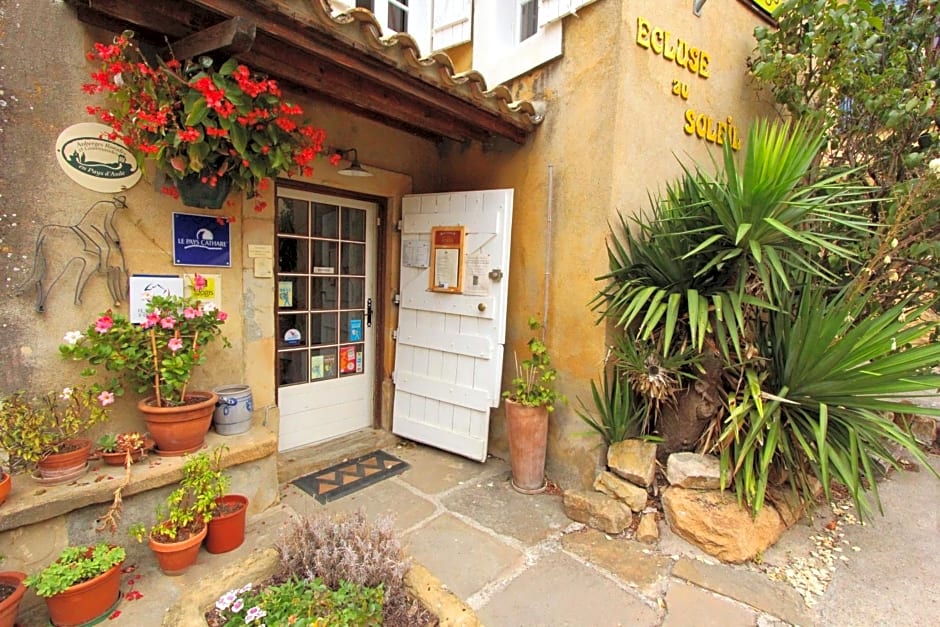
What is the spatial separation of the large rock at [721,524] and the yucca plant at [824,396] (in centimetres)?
12

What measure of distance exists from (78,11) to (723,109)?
421 cm

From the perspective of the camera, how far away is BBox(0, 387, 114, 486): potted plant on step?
198cm

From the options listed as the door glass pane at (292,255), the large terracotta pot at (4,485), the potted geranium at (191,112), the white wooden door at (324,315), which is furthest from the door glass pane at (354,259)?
the large terracotta pot at (4,485)

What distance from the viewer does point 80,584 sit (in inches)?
70.0

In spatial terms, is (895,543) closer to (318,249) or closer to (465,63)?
(318,249)

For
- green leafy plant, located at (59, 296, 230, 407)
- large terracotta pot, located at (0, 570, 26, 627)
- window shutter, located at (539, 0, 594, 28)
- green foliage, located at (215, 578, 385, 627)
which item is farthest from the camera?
window shutter, located at (539, 0, 594, 28)

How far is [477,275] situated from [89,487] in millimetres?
2475

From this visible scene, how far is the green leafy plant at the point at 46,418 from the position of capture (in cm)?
198

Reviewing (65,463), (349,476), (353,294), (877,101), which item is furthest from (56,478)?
(877,101)

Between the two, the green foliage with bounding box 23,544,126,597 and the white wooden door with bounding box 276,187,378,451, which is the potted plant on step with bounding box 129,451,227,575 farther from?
the white wooden door with bounding box 276,187,378,451

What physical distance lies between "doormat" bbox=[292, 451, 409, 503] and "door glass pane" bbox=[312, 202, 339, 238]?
1776mm

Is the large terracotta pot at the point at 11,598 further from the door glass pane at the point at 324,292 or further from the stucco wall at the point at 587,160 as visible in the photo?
the stucco wall at the point at 587,160

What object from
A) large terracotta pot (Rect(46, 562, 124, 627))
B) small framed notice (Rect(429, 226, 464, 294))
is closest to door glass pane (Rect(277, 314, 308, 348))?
small framed notice (Rect(429, 226, 464, 294))

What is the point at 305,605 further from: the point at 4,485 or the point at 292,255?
the point at 292,255
